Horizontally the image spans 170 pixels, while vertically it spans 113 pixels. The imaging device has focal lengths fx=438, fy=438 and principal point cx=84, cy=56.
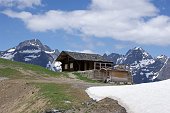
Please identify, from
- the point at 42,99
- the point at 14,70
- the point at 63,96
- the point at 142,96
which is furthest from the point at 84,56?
the point at 142,96

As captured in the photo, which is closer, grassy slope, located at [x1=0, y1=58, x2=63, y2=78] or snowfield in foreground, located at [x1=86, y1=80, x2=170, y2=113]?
snowfield in foreground, located at [x1=86, y1=80, x2=170, y2=113]

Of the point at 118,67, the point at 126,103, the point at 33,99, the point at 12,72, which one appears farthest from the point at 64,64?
the point at 126,103

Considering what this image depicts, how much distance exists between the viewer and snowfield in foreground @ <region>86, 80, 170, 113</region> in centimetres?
3530

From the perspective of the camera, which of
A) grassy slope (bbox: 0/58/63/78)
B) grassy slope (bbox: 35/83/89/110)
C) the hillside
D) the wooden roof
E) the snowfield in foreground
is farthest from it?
the wooden roof

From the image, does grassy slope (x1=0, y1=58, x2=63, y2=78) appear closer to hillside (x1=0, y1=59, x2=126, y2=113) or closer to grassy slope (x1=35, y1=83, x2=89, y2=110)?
hillside (x1=0, y1=59, x2=126, y2=113)

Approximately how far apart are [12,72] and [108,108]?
40489 mm

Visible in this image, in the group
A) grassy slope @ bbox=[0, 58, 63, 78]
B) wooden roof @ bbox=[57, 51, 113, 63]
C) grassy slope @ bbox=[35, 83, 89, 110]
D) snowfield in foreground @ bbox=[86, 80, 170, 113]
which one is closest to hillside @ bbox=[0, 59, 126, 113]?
grassy slope @ bbox=[35, 83, 89, 110]

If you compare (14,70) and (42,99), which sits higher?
(14,70)

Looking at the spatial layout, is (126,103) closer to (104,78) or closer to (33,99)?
(33,99)

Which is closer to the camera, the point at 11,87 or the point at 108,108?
the point at 108,108

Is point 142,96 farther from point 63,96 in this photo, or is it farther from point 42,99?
point 42,99

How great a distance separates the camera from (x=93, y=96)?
42.5 m

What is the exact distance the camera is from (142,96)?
1508 inches

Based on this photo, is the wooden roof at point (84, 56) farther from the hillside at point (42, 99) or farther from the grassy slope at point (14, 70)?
the hillside at point (42, 99)
